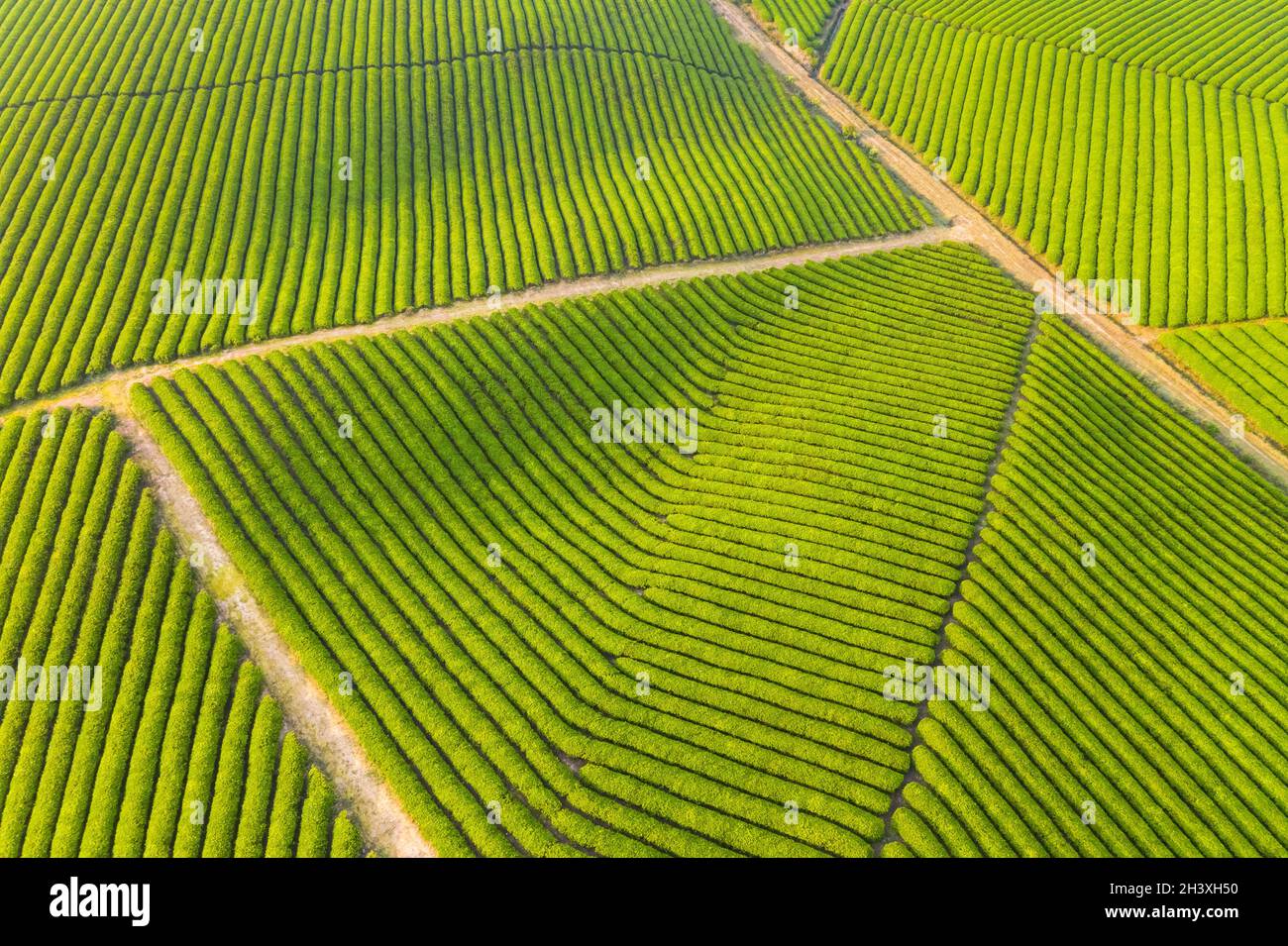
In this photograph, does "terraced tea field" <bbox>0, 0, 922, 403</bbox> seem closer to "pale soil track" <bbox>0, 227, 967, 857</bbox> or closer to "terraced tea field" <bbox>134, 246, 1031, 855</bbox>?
"pale soil track" <bbox>0, 227, 967, 857</bbox>

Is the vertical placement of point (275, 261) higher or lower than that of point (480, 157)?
lower

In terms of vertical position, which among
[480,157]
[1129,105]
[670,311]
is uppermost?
[1129,105]

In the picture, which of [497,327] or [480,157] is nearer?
[497,327]

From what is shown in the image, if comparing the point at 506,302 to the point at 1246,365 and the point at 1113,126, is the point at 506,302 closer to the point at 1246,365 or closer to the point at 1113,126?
the point at 1246,365

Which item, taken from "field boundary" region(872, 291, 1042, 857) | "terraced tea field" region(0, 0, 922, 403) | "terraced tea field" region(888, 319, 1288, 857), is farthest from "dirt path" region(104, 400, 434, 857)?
"terraced tea field" region(888, 319, 1288, 857)

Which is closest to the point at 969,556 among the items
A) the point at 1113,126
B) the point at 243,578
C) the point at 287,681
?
the point at 287,681

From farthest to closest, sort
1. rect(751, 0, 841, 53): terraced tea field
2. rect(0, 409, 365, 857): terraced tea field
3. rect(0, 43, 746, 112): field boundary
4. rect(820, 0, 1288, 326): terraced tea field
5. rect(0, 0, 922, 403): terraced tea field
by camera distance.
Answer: rect(751, 0, 841, 53): terraced tea field
rect(0, 43, 746, 112): field boundary
rect(820, 0, 1288, 326): terraced tea field
rect(0, 0, 922, 403): terraced tea field
rect(0, 409, 365, 857): terraced tea field

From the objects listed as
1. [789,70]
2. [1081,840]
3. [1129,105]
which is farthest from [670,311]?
[1129,105]

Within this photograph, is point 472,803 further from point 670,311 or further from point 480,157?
point 480,157

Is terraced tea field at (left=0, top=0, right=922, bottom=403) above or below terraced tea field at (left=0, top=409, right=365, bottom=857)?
above
